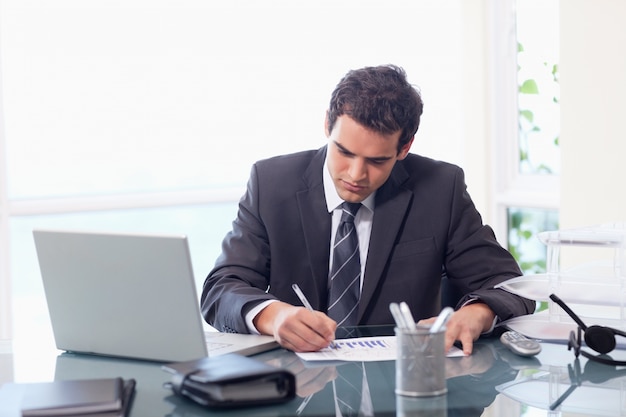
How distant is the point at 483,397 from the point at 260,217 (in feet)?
3.42

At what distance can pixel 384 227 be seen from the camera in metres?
2.32

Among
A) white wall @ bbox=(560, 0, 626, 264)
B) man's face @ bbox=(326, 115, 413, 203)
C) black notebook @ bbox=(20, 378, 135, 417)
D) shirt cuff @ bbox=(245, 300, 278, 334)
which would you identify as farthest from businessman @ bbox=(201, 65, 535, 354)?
white wall @ bbox=(560, 0, 626, 264)

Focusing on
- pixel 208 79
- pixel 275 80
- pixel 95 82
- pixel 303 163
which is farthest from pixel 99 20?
pixel 303 163

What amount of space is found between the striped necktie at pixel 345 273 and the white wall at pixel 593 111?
62.1 inches

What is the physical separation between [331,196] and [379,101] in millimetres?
303

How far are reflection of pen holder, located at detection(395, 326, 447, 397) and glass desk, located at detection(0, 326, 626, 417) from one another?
2 centimetres

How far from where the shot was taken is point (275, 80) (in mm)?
4195

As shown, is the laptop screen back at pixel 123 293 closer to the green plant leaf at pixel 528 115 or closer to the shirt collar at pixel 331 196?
the shirt collar at pixel 331 196

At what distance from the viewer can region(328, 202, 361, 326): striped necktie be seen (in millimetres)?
2295

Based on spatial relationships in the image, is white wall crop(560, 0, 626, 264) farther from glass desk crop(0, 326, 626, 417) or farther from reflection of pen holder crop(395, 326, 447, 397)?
reflection of pen holder crop(395, 326, 447, 397)

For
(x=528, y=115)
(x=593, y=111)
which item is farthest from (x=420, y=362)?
(x=528, y=115)

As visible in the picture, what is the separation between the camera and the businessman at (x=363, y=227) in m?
2.22

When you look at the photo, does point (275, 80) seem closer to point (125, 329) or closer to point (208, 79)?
point (208, 79)

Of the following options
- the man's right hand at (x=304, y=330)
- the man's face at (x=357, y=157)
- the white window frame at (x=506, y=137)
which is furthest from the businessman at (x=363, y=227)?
the white window frame at (x=506, y=137)
